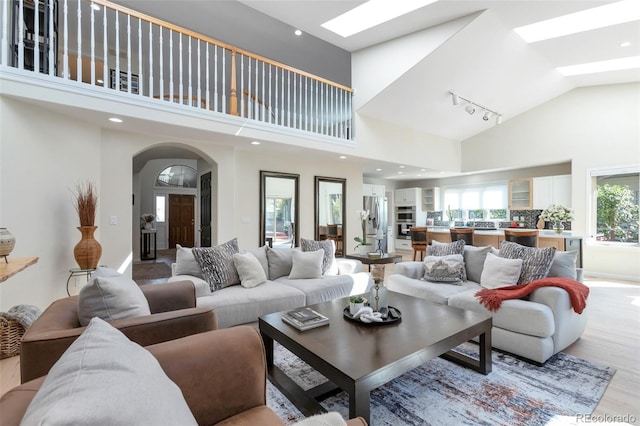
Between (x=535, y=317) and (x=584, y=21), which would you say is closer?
(x=535, y=317)

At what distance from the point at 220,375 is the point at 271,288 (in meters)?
2.00

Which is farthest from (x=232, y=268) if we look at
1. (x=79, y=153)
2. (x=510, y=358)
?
(x=510, y=358)

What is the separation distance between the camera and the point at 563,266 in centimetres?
308

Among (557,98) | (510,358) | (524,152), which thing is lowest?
(510,358)

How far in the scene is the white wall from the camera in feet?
19.0

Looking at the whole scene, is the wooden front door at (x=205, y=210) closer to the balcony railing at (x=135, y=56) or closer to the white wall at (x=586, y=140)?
the balcony railing at (x=135, y=56)

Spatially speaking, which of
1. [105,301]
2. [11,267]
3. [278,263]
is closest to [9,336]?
[11,267]

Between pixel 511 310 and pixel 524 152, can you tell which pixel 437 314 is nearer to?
pixel 511 310

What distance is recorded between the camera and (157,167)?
9703mm

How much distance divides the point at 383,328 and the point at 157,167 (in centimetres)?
978

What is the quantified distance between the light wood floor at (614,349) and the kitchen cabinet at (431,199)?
5023 millimetres

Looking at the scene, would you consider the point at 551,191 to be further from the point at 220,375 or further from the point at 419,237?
the point at 220,375

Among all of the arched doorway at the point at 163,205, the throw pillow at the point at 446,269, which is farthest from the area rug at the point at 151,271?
the throw pillow at the point at 446,269

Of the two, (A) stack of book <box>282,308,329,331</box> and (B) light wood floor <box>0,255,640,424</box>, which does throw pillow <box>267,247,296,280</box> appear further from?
(B) light wood floor <box>0,255,640,424</box>
